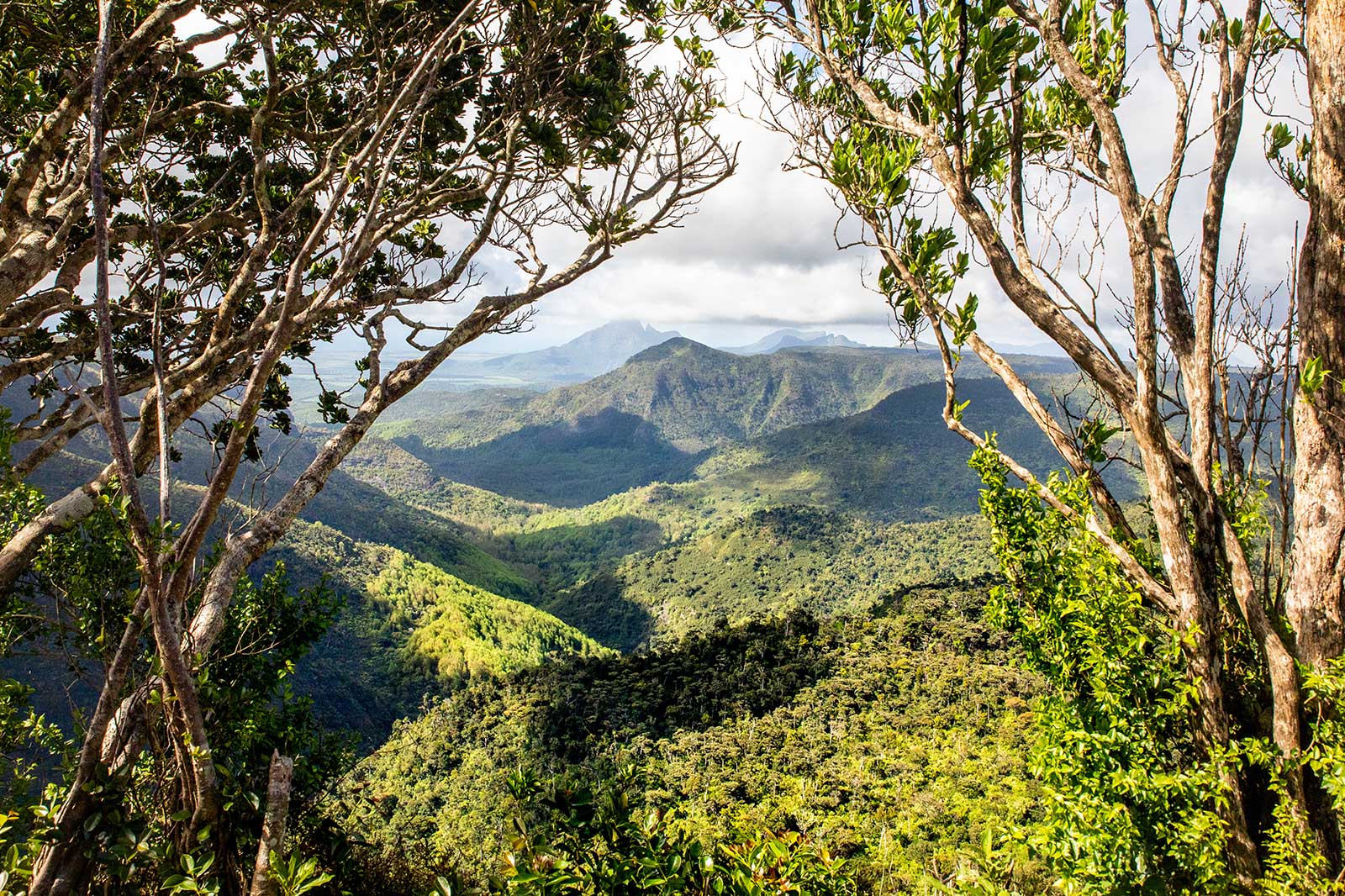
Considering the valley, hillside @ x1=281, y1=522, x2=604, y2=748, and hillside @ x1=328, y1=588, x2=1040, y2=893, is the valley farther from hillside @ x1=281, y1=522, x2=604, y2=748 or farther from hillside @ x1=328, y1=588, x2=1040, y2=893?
hillside @ x1=281, y1=522, x2=604, y2=748

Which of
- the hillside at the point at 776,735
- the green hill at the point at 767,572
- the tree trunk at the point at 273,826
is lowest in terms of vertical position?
the green hill at the point at 767,572

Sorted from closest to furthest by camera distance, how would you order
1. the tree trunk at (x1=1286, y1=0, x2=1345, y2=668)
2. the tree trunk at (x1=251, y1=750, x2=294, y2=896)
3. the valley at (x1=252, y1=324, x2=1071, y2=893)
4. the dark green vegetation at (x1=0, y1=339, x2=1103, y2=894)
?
1. the tree trunk at (x1=251, y1=750, x2=294, y2=896)
2. the tree trunk at (x1=1286, y1=0, x2=1345, y2=668)
3. the dark green vegetation at (x1=0, y1=339, x2=1103, y2=894)
4. the valley at (x1=252, y1=324, x2=1071, y2=893)

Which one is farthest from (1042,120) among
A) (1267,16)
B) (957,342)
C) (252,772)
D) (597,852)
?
(252,772)

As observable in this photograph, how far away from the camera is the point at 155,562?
2.28 meters

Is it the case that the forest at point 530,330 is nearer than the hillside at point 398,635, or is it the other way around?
the forest at point 530,330

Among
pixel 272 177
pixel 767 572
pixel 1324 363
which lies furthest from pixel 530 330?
pixel 767 572

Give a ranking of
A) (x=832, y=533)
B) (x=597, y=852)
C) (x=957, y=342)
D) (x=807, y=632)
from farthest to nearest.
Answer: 1. (x=832, y=533)
2. (x=807, y=632)
3. (x=957, y=342)
4. (x=597, y=852)

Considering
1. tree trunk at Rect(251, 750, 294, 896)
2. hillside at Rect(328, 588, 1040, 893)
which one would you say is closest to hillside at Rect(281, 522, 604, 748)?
hillside at Rect(328, 588, 1040, 893)

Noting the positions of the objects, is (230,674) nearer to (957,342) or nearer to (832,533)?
(957,342)

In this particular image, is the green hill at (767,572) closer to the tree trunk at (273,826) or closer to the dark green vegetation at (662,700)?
the dark green vegetation at (662,700)

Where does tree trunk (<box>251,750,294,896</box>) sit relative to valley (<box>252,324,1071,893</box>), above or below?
above

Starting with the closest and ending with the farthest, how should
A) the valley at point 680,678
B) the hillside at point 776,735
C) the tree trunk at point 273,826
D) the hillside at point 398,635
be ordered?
the tree trunk at point 273,826, the valley at point 680,678, the hillside at point 776,735, the hillside at point 398,635

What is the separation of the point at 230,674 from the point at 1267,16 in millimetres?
7766

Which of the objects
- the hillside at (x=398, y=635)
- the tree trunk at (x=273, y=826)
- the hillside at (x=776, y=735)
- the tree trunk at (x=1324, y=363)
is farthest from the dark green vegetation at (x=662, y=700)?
the tree trunk at (x=1324, y=363)
